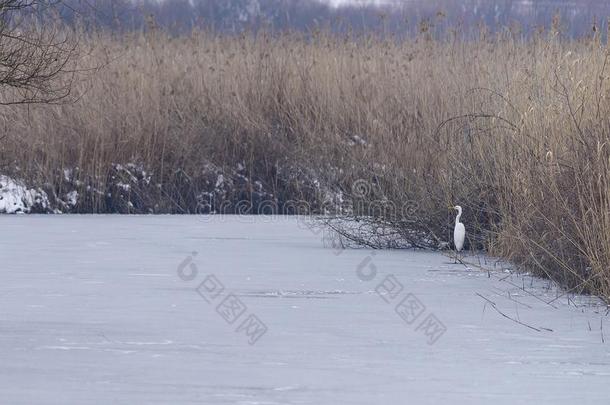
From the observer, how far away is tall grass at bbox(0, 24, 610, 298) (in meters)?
8.63

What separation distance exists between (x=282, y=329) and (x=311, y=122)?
7333mm

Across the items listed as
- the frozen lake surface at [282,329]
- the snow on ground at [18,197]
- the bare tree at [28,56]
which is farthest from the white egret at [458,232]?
the snow on ground at [18,197]

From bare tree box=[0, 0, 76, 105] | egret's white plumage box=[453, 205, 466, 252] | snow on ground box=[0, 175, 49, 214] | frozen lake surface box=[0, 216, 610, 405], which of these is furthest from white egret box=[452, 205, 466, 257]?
snow on ground box=[0, 175, 49, 214]

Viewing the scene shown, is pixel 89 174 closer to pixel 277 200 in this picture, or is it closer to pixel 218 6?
pixel 277 200

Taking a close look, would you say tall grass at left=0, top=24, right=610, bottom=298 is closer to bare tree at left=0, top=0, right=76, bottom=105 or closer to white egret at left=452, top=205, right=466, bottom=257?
white egret at left=452, top=205, right=466, bottom=257

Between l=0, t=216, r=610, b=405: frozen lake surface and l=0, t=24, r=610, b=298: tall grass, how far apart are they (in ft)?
2.34

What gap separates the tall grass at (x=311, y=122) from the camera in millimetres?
8633

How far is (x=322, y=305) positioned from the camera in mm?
6461

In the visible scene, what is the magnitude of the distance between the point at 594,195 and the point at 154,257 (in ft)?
10.2

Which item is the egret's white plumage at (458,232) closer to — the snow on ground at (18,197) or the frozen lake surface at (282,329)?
the frozen lake surface at (282,329)

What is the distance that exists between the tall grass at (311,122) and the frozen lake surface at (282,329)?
715 millimetres

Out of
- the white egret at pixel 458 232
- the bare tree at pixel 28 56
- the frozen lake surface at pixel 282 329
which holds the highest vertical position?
the bare tree at pixel 28 56

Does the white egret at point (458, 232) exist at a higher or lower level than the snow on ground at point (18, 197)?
higher

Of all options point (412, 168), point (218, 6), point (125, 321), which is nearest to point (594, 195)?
point (125, 321)
